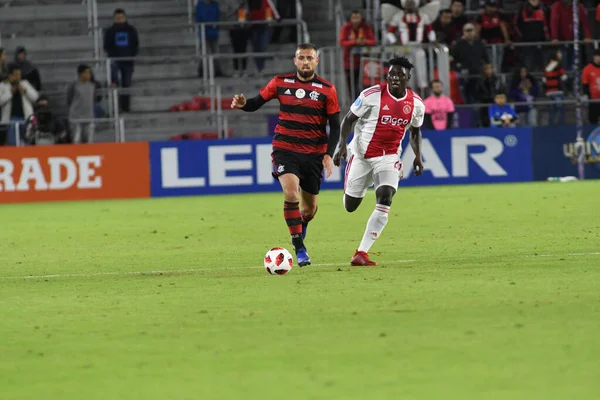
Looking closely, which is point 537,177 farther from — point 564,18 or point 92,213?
point 92,213

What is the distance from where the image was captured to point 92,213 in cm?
2138

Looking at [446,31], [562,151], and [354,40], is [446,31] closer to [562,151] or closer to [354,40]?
[354,40]

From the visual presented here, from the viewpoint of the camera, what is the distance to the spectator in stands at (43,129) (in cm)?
2572

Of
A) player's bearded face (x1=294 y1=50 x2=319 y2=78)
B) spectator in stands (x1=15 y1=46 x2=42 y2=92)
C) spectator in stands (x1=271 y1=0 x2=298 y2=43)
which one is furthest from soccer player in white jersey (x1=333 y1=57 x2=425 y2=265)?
spectator in stands (x1=271 y1=0 x2=298 y2=43)

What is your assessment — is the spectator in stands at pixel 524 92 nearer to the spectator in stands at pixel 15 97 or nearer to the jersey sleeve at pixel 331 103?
the spectator in stands at pixel 15 97

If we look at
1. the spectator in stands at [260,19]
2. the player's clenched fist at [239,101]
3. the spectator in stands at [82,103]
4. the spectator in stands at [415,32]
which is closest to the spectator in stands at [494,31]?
the spectator in stands at [415,32]

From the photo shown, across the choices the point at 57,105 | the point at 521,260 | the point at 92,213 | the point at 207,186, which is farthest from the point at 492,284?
the point at 57,105

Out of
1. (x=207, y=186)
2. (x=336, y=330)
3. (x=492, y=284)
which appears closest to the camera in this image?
(x=336, y=330)

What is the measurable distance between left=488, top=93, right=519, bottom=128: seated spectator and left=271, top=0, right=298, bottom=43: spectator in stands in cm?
582

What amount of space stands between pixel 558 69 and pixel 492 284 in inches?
694

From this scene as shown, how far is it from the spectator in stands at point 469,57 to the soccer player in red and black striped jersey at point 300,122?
14468 mm

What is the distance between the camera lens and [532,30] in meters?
Result: 27.1

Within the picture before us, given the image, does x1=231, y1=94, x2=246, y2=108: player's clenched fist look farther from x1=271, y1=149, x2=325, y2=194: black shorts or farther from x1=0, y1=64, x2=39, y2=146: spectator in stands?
x1=0, y1=64, x2=39, y2=146: spectator in stands

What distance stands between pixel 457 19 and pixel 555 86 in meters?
2.67
